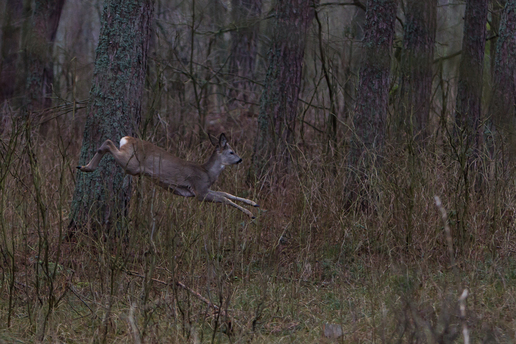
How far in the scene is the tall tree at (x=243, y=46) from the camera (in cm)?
1297

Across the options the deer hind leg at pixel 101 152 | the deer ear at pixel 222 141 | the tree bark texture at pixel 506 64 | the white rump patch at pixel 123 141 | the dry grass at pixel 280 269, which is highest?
the tree bark texture at pixel 506 64

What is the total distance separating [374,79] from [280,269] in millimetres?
2887

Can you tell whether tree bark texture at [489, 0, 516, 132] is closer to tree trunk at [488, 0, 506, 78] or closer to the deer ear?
the deer ear

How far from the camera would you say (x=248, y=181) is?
8961mm

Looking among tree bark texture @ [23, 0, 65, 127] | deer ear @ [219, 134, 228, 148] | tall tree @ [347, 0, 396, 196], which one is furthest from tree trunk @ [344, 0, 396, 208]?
tree bark texture @ [23, 0, 65, 127]

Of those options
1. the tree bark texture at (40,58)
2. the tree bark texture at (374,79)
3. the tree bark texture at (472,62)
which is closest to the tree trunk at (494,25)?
the tree bark texture at (472,62)

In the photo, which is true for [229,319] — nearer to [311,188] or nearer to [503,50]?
[311,188]

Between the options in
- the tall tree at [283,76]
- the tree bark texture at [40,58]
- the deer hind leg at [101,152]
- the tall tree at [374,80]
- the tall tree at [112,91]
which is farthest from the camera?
the tree bark texture at [40,58]

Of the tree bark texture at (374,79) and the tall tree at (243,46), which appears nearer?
the tree bark texture at (374,79)

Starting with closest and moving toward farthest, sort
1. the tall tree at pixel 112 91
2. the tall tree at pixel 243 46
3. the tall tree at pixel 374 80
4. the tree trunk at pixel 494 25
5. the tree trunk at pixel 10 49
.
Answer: the tall tree at pixel 112 91
the tall tree at pixel 374 80
the tree trunk at pixel 494 25
the tall tree at pixel 243 46
the tree trunk at pixel 10 49

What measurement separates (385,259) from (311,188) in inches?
48.4

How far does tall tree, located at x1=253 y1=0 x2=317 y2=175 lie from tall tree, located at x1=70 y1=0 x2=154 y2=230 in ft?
9.88

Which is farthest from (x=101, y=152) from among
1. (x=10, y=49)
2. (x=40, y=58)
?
(x=10, y=49)

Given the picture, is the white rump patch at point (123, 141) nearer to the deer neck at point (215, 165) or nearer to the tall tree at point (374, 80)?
the deer neck at point (215, 165)
